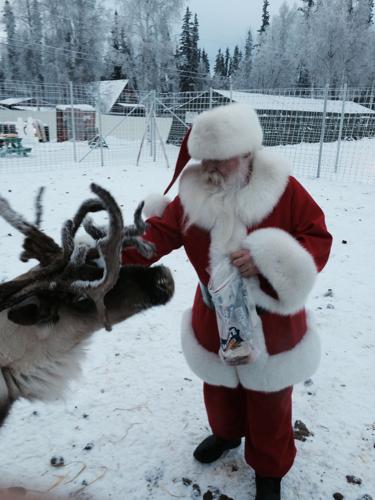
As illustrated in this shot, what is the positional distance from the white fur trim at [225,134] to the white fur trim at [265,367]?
81cm

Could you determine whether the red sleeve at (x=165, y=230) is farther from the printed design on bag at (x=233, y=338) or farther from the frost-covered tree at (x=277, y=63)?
the frost-covered tree at (x=277, y=63)

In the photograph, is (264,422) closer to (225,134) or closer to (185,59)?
(225,134)

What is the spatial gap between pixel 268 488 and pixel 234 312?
3.04 ft

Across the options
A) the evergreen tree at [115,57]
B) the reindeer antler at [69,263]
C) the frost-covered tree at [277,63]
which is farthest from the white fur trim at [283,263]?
the frost-covered tree at [277,63]

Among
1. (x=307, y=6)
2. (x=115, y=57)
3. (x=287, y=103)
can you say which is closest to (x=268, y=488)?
(x=287, y=103)

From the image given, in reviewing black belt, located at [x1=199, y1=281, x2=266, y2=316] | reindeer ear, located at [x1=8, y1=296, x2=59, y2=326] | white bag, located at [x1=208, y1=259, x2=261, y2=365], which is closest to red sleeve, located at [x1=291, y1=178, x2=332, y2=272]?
white bag, located at [x1=208, y1=259, x2=261, y2=365]

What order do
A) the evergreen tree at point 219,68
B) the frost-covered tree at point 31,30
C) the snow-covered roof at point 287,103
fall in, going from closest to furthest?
the snow-covered roof at point 287,103 → the frost-covered tree at point 31,30 → the evergreen tree at point 219,68

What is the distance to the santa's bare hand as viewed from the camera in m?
1.45

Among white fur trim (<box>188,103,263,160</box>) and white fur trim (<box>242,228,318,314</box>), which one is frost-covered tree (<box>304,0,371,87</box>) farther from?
white fur trim (<box>242,228,318,314</box>)

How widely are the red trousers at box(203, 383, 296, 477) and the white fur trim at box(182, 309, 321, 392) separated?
81 mm

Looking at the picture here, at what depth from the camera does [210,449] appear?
79.6 inches

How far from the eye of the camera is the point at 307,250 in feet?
4.91

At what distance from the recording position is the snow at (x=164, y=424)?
1938 mm

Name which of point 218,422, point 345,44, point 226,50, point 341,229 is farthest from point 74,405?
point 226,50
